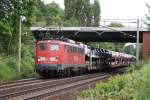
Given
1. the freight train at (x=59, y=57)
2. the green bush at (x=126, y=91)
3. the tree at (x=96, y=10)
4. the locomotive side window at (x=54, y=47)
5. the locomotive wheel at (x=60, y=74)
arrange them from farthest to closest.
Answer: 1. the tree at (x=96, y=10)
2. the locomotive wheel at (x=60, y=74)
3. the locomotive side window at (x=54, y=47)
4. the freight train at (x=59, y=57)
5. the green bush at (x=126, y=91)

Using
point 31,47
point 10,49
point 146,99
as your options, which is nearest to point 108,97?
point 146,99

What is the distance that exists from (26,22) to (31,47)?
16.2 metres

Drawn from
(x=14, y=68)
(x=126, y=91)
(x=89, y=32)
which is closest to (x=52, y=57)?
(x=14, y=68)

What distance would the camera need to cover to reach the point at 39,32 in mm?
65562

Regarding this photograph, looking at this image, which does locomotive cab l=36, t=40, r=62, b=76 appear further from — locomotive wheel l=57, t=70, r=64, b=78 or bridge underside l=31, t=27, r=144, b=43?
bridge underside l=31, t=27, r=144, b=43

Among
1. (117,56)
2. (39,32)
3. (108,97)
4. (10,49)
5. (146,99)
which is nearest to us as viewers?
(146,99)

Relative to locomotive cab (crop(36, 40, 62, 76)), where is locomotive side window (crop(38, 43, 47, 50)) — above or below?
above

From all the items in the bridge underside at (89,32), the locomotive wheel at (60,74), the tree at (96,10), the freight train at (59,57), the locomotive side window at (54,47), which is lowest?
the locomotive wheel at (60,74)

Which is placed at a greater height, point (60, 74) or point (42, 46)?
point (42, 46)

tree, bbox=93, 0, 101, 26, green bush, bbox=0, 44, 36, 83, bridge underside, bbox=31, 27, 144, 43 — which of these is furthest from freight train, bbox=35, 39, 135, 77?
tree, bbox=93, 0, 101, 26

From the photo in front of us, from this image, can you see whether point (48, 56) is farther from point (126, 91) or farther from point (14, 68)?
point (126, 91)

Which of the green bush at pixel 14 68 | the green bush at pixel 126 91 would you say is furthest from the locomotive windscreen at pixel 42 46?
the green bush at pixel 126 91

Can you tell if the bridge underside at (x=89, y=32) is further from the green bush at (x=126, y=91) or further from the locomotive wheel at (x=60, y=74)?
the green bush at (x=126, y=91)

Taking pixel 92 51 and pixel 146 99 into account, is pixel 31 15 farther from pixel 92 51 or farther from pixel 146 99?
pixel 146 99
